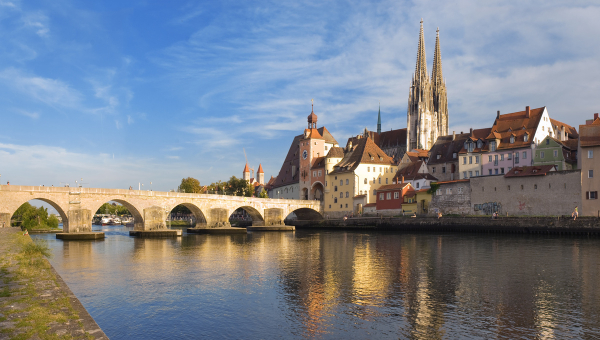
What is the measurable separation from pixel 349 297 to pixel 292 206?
66438 mm

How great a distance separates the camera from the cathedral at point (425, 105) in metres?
132

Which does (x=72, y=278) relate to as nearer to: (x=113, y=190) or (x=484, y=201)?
(x=113, y=190)

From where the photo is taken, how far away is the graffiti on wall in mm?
A: 64000

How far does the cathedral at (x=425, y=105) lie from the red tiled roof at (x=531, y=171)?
6633 centimetres

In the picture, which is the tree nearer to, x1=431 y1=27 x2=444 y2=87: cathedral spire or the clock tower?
the clock tower

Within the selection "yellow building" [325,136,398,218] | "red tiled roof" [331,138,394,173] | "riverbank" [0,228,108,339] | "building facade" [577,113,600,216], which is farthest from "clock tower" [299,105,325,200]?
"riverbank" [0,228,108,339]

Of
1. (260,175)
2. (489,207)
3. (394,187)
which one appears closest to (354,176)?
(394,187)

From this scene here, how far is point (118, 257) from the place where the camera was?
114ft

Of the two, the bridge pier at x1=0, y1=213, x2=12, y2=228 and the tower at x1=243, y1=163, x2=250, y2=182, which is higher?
the tower at x1=243, y1=163, x2=250, y2=182

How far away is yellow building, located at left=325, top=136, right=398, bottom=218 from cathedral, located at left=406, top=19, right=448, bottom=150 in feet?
132

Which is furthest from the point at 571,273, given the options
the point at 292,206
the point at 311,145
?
the point at 311,145

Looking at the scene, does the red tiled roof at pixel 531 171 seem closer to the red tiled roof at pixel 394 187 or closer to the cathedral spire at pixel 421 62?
the red tiled roof at pixel 394 187

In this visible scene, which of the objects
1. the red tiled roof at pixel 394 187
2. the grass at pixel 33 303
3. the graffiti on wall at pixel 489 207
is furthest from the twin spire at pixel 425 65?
the grass at pixel 33 303

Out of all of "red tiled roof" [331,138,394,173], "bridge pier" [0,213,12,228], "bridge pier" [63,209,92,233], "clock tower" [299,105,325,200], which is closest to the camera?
"bridge pier" [0,213,12,228]
